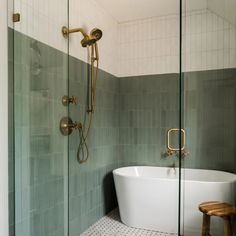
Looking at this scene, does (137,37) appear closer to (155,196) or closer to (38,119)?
(155,196)

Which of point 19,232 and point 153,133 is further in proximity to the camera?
point 153,133

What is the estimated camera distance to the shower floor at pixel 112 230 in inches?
106

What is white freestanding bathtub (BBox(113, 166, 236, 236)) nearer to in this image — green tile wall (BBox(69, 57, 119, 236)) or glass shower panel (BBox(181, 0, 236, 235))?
glass shower panel (BBox(181, 0, 236, 235))

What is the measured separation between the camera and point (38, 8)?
1847 mm

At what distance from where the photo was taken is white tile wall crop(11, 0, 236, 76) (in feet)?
5.82

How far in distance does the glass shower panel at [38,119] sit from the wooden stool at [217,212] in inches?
40.6

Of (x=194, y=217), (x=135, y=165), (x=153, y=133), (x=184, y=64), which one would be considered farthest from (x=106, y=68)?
(x=194, y=217)

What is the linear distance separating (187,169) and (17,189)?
3.87 ft

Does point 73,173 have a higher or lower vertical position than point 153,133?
lower

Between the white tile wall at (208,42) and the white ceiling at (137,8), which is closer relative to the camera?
the white tile wall at (208,42)

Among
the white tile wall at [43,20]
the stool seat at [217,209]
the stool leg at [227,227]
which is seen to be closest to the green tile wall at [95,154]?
the white tile wall at [43,20]

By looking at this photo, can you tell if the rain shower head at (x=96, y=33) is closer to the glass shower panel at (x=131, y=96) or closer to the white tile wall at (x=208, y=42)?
the glass shower panel at (x=131, y=96)

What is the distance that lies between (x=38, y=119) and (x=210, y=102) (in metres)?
1.22
